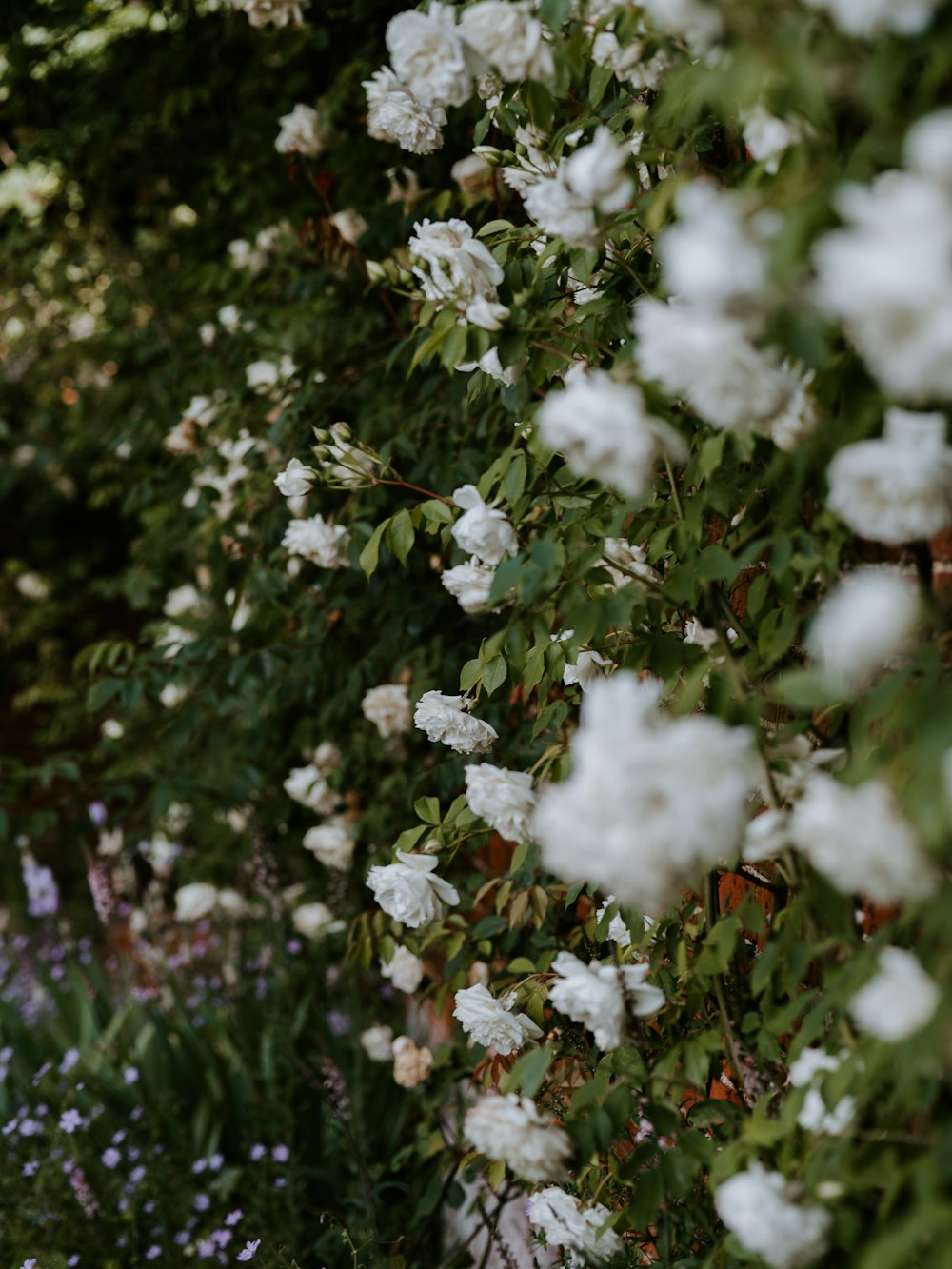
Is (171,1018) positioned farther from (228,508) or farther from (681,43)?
(681,43)

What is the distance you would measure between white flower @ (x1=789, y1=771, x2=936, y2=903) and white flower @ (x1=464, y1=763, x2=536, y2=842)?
39 centimetres

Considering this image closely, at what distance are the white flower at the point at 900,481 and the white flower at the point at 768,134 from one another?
24cm

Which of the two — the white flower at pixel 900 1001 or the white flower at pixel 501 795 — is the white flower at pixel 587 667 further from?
the white flower at pixel 900 1001

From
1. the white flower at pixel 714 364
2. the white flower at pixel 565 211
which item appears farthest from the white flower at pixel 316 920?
the white flower at pixel 714 364

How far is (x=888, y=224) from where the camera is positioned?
560mm

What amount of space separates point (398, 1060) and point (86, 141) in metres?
2.48

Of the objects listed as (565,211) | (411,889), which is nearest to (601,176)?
(565,211)

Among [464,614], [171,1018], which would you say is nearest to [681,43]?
[464,614]

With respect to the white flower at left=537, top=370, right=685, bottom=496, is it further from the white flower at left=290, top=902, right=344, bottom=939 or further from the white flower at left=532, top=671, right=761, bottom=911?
the white flower at left=290, top=902, right=344, bottom=939

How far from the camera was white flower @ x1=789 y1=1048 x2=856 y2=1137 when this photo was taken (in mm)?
792

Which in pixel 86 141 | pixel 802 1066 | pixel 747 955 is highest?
pixel 86 141

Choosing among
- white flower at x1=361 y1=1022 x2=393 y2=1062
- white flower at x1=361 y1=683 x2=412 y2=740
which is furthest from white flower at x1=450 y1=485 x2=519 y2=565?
white flower at x1=361 y1=1022 x2=393 y2=1062

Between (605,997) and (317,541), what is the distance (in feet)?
3.02

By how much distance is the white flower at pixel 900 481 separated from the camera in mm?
649
